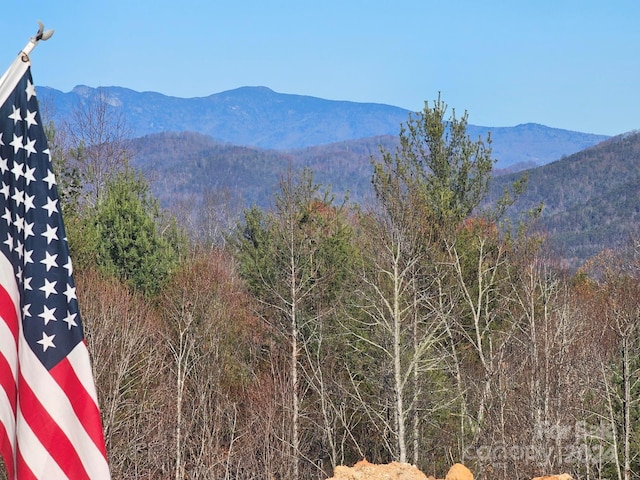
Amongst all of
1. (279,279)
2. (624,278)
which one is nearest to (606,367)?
(624,278)

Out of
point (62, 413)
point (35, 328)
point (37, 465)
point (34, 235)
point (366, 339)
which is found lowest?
point (366, 339)

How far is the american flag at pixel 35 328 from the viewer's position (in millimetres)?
4637

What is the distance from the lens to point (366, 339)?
18.6 m

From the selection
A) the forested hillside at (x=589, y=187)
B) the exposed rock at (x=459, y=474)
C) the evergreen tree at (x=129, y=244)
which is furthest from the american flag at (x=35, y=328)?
the forested hillside at (x=589, y=187)

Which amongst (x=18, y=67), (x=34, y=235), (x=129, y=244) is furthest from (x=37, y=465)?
(x=129, y=244)

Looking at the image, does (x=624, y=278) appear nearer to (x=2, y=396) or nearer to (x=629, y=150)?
(x=2, y=396)

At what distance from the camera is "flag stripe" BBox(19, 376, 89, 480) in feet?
15.1

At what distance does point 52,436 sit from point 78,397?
254 mm

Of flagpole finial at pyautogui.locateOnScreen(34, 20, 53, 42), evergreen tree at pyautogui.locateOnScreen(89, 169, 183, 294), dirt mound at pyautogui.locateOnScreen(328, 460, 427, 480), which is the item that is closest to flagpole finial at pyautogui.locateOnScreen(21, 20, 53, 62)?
flagpole finial at pyautogui.locateOnScreen(34, 20, 53, 42)

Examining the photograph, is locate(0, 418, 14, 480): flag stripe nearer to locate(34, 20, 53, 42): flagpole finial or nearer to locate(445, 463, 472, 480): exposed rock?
locate(34, 20, 53, 42): flagpole finial

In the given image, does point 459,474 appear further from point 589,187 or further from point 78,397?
point 589,187

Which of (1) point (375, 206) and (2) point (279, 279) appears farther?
(2) point (279, 279)

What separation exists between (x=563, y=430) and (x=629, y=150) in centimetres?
18154

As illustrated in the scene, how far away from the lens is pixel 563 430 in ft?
57.1
